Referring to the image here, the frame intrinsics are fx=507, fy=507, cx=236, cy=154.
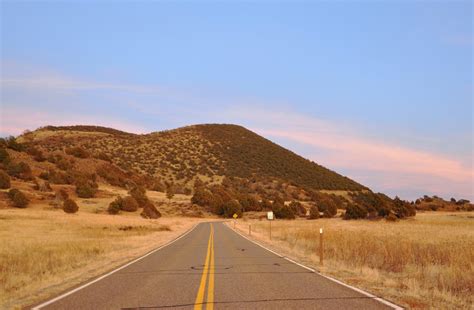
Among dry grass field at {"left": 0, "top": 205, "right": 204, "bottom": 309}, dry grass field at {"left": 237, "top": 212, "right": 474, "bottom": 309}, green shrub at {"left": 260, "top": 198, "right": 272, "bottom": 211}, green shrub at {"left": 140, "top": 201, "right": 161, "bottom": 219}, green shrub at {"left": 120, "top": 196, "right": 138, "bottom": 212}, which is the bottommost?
dry grass field at {"left": 0, "top": 205, "right": 204, "bottom": 309}

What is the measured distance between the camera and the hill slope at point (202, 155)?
12000cm

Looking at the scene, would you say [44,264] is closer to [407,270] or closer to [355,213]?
[407,270]

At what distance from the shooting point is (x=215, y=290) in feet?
39.6

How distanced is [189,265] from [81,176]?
→ 7113 centimetres

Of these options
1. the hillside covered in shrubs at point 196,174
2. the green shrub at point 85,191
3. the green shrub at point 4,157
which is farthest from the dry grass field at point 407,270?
the green shrub at point 4,157

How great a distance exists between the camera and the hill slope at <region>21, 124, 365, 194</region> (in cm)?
12000

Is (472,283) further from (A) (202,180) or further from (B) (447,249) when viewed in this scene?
(A) (202,180)

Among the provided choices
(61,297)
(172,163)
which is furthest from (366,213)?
(61,297)

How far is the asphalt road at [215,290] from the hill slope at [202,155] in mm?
96099

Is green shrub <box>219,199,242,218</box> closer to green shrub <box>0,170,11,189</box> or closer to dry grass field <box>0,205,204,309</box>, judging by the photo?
green shrub <box>0,170,11,189</box>

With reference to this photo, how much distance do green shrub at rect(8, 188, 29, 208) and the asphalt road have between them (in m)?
46.9

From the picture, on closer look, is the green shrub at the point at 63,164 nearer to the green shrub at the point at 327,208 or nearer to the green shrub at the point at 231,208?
the green shrub at the point at 231,208

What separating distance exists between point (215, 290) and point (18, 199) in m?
54.2

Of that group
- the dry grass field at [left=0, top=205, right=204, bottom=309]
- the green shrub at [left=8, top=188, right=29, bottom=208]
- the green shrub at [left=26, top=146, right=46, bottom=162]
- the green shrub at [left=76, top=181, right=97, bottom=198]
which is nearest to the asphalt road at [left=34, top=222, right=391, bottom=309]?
the dry grass field at [left=0, top=205, right=204, bottom=309]
